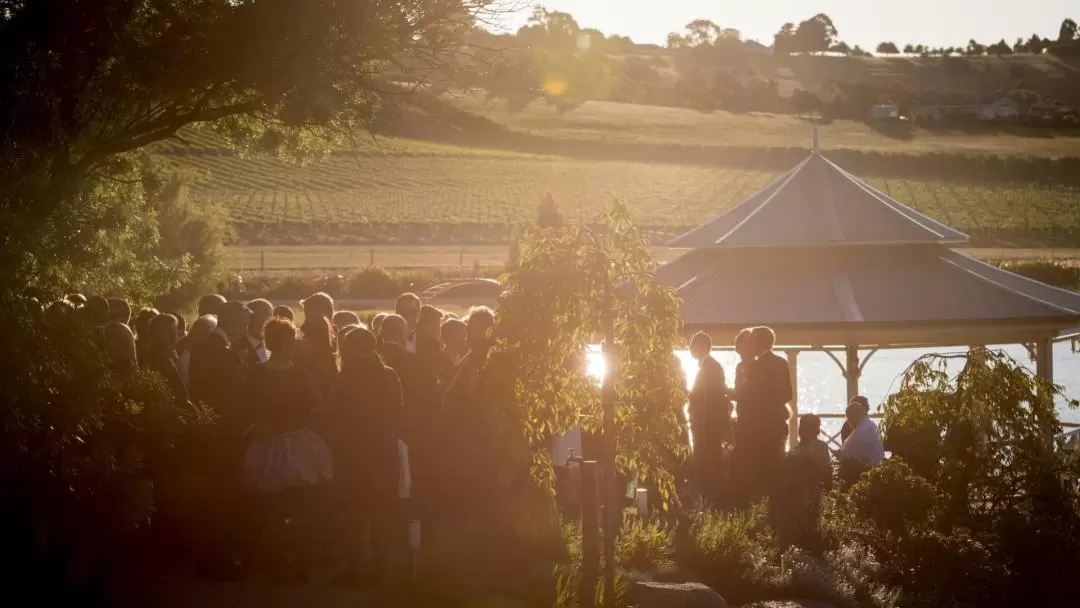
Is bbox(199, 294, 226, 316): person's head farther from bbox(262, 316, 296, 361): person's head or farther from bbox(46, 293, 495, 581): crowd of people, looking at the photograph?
bbox(262, 316, 296, 361): person's head

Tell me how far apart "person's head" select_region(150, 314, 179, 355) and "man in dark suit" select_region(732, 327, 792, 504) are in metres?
3.85

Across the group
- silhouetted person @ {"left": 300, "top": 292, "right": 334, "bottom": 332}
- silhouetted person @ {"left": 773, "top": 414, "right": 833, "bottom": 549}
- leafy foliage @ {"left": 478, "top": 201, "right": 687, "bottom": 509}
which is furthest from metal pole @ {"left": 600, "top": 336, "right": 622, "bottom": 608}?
silhouetted person @ {"left": 300, "top": 292, "right": 334, "bottom": 332}

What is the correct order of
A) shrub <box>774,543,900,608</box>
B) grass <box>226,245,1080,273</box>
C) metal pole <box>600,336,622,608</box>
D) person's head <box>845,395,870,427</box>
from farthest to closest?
grass <box>226,245,1080,273</box>, person's head <box>845,395,870,427</box>, shrub <box>774,543,900,608</box>, metal pole <box>600,336,622,608</box>

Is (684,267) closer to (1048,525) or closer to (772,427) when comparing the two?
(772,427)

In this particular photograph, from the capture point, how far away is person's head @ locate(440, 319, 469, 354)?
330 inches

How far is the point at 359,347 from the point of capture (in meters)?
7.24

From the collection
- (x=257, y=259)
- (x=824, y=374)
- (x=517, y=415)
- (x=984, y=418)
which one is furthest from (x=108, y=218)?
(x=257, y=259)

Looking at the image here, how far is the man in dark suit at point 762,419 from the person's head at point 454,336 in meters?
2.08

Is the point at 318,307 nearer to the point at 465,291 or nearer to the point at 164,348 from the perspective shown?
the point at 164,348

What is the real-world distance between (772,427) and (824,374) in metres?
26.7

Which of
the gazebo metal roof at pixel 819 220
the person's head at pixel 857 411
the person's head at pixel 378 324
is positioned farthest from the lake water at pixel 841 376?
the person's head at pixel 378 324

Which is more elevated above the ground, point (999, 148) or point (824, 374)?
point (999, 148)

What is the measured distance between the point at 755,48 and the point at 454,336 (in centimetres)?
15395

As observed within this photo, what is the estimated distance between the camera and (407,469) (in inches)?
308
